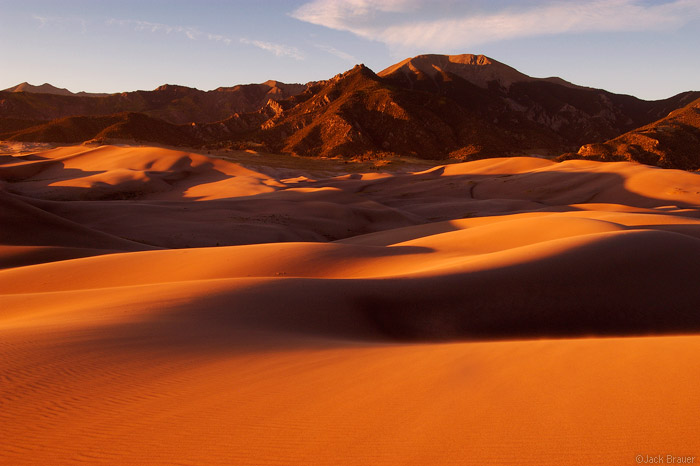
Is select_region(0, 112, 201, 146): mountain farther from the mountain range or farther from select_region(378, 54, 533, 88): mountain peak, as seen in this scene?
select_region(378, 54, 533, 88): mountain peak

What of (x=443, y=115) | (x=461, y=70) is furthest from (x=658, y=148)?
(x=461, y=70)

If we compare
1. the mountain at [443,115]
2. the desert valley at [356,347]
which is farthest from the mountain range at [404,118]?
the desert valley at [356,347]

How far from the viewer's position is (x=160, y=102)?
13888cm

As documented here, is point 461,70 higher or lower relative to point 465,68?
lower

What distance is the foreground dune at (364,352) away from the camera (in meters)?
2.42

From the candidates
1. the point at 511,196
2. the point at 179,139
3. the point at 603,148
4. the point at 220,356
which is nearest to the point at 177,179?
the point at 511,196

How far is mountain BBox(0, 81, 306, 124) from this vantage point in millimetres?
111375

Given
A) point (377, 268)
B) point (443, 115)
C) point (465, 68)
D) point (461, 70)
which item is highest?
point (465, 68)

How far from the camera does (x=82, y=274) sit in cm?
1019

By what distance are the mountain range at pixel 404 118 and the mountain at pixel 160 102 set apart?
347 millimetres

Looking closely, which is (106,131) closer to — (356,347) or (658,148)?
(658,148)

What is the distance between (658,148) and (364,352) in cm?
5833

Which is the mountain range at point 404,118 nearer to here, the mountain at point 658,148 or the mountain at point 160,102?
the mountain at point 658,148

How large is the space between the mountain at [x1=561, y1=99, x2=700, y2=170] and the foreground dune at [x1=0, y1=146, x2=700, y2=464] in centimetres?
4270
